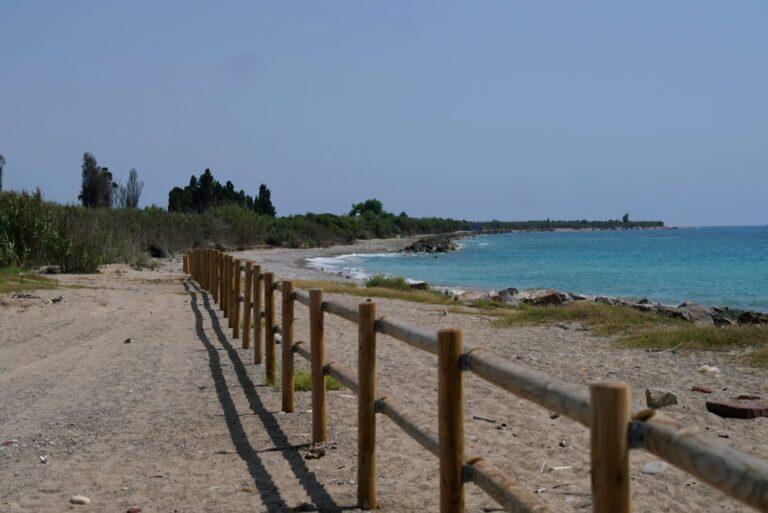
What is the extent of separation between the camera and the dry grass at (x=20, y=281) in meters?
22.3

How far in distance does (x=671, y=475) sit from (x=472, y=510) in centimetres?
174

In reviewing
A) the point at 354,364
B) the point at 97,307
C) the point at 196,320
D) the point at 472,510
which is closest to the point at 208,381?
the point at 354,364

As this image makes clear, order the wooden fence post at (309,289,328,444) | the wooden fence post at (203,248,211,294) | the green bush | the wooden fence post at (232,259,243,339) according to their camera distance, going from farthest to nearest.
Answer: the green bush < the wooden fence post at (203,248,211,294) < the wooden fence post at (232,259,243,339) < the wooden fence post at (309,289,328,444)

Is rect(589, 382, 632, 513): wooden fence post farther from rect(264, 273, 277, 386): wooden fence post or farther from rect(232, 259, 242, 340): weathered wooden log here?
rect(232, 259, 242, 340): weathered wooden log

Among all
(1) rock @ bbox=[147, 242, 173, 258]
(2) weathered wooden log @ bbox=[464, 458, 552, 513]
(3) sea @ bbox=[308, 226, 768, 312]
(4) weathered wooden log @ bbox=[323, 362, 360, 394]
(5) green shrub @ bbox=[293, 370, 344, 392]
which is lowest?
(3) sea @ bbox=[308, 226, 768, 312]

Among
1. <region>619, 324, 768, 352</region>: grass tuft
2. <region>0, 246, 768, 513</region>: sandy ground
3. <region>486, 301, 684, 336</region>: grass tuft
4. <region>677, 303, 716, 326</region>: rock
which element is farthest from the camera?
<region>677, 303, 716, 326</region>: rock

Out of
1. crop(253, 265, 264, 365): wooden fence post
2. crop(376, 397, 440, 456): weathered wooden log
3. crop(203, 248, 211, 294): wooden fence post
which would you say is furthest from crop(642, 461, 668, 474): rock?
crop(203, 248, 211, 294): wooden fence post

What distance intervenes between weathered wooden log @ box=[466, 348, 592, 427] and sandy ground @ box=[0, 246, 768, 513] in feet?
0.66

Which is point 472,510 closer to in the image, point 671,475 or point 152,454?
point 671,475

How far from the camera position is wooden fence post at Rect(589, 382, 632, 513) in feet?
9.50

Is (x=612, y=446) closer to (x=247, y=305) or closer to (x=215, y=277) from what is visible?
(x=247, y=305)

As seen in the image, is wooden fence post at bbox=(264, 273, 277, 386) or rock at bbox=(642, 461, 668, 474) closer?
rock at bbox=(642, 461, 668, 474)

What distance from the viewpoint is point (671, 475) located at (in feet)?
21.9

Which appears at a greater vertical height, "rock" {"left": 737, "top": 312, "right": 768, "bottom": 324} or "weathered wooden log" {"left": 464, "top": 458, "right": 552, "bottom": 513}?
"weathered wooden log" {"left": 464, "top": 458, "right": 552, "bottom": 513}
